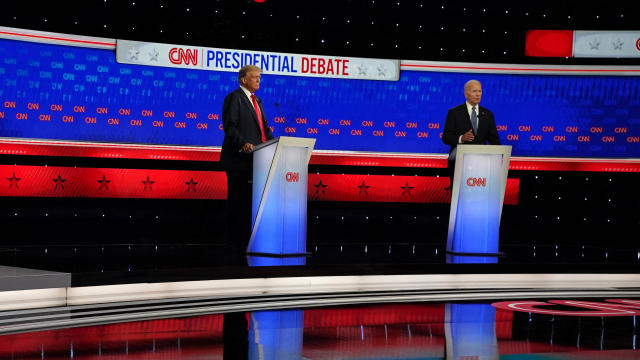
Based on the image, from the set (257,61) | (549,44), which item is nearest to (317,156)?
(257,61)

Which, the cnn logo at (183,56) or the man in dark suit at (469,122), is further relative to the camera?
the cnn logo at (183,56)

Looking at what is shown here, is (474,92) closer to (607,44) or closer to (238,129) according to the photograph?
(238,129)

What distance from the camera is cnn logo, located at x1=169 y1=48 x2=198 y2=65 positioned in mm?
7969

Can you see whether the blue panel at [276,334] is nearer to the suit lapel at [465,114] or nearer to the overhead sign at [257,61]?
the suit lapel at [465,114]

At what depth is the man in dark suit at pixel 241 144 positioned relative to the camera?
5484 mm

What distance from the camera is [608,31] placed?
347 inches

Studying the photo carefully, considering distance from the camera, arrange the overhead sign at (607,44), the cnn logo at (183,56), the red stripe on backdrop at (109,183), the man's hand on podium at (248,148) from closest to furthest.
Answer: the man's hand on podium at (248,148)
the red stripe on backdrop at (109,183)
the cnn logo at (183,56)
the overhead sign at (607,44)

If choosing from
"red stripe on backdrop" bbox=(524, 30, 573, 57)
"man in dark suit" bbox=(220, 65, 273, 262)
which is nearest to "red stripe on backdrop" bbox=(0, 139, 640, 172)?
"red stripe on backdrop" bbox=(524, 30, 573, 57)

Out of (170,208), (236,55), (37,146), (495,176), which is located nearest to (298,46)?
(236,55)

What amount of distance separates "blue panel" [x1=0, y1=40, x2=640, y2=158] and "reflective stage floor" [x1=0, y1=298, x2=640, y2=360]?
13.3 ft

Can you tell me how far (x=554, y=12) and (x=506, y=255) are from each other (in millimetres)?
3865

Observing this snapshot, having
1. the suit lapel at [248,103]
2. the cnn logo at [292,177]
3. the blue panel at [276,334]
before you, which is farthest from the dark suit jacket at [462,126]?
the blue panel at [276,334]

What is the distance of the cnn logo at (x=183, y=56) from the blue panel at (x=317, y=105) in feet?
0.32

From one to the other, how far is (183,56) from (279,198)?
3.26 m
